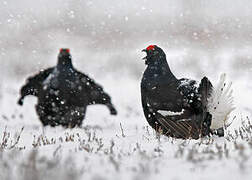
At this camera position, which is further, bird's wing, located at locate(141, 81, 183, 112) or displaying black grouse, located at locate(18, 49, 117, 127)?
displaying black grouse, located at locate(18, 49, 117, 127)

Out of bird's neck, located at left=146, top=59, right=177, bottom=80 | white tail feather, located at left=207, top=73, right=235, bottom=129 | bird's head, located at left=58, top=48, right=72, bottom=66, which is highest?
bird's head, located at left=58, top=48, right=72, bottom=66

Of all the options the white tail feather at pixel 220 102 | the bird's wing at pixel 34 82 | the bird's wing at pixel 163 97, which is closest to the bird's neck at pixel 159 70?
the bird's wing at pixel 163 97

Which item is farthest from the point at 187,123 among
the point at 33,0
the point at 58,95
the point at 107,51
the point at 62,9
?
the point at 33,0

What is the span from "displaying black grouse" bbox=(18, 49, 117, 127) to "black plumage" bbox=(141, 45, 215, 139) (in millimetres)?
2342

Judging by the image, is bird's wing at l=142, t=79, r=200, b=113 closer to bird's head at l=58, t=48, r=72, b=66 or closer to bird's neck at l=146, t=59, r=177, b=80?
bird's neck at l=146, t=59, r=177, b=80

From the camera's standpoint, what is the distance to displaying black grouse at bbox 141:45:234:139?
412cm

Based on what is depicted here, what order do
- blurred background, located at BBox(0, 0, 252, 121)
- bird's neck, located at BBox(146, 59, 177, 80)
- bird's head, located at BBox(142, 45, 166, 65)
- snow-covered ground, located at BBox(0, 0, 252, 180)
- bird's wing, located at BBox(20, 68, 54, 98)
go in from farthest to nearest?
blurred background, located at BBox(0, 0, 252, 121)
bird's wing, located at BBox(20, 68, 54, 98)
bird's head, located at BBox(142, 45, 166, 65)
bird's neck, located at BBox(146, 59, 177, 80)
snow-covered ground, located at BBox(0, 0, 252, 180)

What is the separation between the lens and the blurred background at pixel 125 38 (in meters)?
14.4

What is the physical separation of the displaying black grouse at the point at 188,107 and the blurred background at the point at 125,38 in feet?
13.2

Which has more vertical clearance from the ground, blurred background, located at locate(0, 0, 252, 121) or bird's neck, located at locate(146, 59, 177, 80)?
blurred background, located at locate(0, 0, 252, 121)

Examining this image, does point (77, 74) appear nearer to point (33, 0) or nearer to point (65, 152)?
point (65, 152)

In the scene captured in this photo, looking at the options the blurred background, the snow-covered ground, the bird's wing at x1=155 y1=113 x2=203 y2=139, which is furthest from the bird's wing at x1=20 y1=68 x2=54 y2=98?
the blurred background

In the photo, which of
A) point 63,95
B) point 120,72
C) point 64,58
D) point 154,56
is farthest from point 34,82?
point 120,72

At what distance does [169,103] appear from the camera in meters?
4.20
